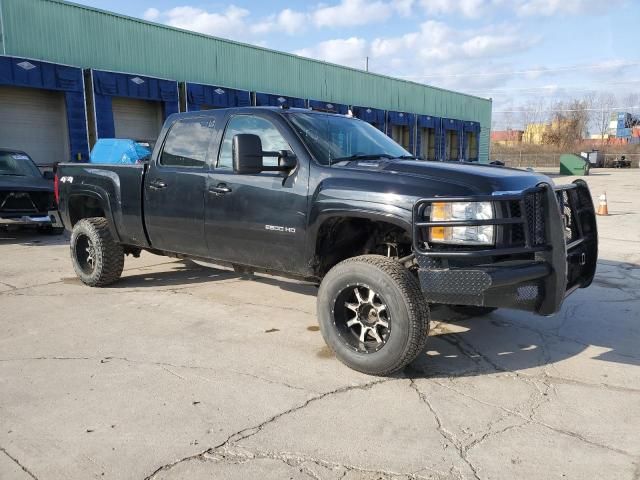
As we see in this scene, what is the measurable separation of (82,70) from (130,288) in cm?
1376

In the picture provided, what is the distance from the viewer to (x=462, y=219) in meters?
3.53

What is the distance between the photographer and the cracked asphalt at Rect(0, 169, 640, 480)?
2771 mm

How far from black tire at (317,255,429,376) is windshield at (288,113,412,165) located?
3.27 feet

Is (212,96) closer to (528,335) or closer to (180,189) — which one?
(180,189)

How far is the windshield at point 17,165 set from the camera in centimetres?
1088

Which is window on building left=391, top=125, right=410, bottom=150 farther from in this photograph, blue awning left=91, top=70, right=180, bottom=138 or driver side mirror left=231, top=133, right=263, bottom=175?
driver side mirror left=231, top=133, right=263, bottom=175

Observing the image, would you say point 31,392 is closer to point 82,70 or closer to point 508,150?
point 82,70

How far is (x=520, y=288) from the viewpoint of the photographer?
352 centimetres

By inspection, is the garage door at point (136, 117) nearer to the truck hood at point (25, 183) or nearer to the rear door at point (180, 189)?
the truck hood at point (25, 183)

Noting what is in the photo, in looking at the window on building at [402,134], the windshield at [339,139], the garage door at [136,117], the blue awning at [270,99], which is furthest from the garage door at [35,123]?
the window on building at [402,134]

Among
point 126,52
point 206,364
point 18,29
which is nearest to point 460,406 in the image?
point 206,364

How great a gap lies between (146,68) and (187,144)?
15882 millimetres

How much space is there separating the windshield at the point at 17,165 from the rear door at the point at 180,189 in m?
6.78

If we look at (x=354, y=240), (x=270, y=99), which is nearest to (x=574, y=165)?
(x=270, y=99)
